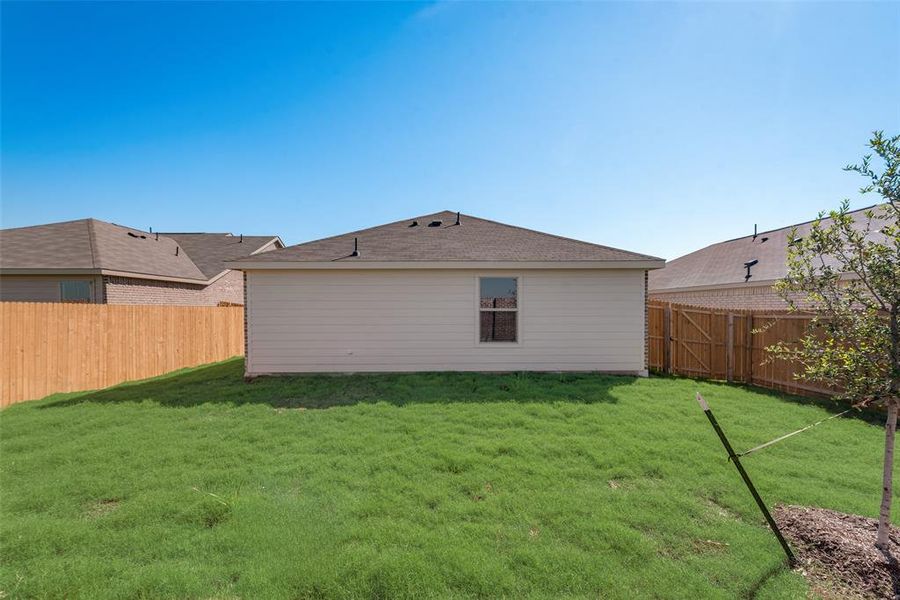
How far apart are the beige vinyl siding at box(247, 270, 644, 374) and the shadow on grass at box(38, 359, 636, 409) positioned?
1.24ft

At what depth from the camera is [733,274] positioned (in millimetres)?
14891

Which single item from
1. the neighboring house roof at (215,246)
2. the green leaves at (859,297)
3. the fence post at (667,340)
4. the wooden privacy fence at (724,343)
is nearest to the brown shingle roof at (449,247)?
the fence post at (667,340)

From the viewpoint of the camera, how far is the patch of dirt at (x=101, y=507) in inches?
135

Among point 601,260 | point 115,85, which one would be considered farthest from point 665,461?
point 115,85

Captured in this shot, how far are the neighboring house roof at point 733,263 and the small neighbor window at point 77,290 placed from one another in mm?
23186

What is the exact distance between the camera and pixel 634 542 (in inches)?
117

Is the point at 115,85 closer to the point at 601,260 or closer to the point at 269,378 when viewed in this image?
the point at 269,378

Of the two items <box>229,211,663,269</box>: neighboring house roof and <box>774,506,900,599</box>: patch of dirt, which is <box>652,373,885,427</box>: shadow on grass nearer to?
<box>229,211,663,269</box>: neighboring house roof

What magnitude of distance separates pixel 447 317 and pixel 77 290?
43.2 ft

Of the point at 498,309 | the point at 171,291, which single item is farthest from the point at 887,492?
the point at 171,291

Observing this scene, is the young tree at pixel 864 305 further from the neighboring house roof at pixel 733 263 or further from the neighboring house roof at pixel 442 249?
the neighboring house roof at pixel 733 263

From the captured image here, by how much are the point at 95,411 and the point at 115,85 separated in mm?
8741

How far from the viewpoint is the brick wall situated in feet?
42.8

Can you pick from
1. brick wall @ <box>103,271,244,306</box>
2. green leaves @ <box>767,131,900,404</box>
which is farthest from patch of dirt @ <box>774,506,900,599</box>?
brick wall @ <box>103,271,244,306</box>
